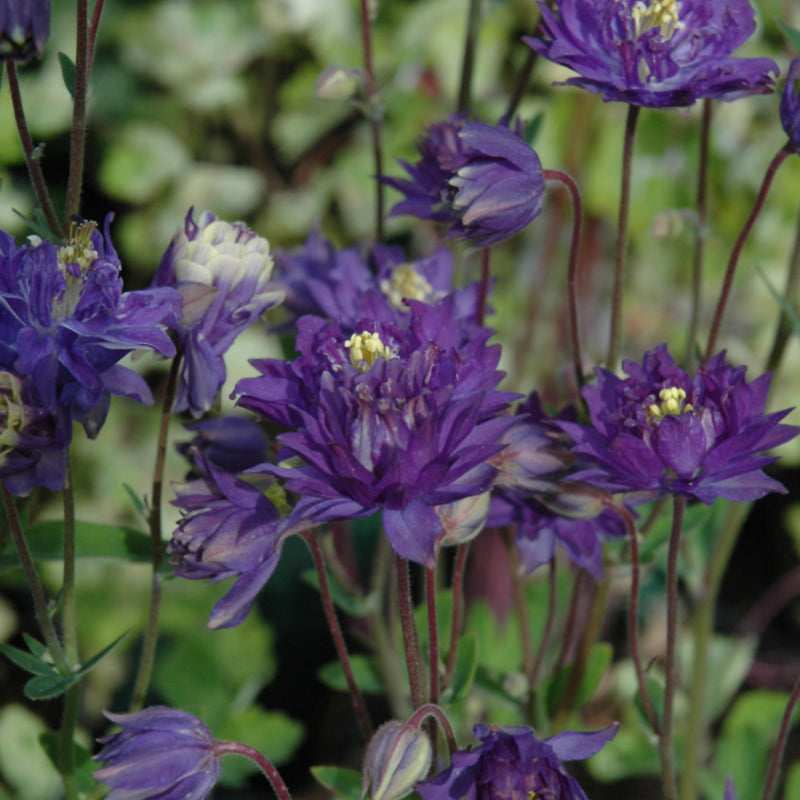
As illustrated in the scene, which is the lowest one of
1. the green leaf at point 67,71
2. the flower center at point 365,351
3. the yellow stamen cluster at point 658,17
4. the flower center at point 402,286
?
the flower center at point 402,286

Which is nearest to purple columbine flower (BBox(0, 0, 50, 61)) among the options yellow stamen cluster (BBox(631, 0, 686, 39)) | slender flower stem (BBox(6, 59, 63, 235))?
slender flower stem (BBox(6, 59, 63, 235))

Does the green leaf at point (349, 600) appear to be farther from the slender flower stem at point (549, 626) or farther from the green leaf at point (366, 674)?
the slender flower stem at point (549, 626)

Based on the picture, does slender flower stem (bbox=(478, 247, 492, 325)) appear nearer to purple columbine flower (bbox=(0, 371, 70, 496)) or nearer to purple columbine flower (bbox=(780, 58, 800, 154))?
purple columbine flower (bbox=(780, 58, 800, 154))

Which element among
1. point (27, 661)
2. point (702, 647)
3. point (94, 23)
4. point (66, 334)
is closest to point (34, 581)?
point (27, 661)

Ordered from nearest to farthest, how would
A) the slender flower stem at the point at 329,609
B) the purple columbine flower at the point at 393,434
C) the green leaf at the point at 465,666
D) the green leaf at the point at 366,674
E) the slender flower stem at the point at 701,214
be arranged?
the purple columbine flower at the point at 393,434, the slender flower stem at the point at 329,609, the green leaf at the point at 465,666, the slender flower stem at the point at 701,214, the green leaf at the point at 366,674

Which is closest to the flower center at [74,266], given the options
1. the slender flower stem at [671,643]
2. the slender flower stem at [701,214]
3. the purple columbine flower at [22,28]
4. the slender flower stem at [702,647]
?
the purple columbine flower at [22,28]

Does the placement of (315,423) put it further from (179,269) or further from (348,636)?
(348,636)
